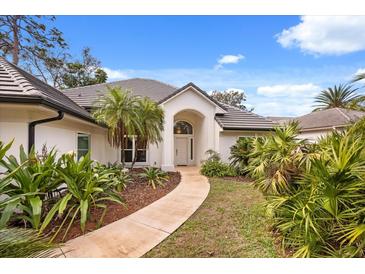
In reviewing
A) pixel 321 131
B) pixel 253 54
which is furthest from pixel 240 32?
pixel 321 131

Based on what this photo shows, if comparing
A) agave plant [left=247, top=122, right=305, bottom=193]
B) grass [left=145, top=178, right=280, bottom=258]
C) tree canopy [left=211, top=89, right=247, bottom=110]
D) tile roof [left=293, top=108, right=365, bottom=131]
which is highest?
tree canopy [left=211, top=89, right=247, bottom=110]

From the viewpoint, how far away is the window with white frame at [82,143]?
13001 mm

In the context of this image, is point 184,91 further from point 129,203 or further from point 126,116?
point 129,203

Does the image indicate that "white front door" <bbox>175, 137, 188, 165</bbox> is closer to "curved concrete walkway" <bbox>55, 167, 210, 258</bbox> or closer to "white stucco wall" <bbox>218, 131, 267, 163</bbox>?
"white stucco wall" <bbox>218, 131, 267, 163</bbox>

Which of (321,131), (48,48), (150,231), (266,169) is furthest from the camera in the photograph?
(48,48)

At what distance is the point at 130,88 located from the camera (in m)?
18.8

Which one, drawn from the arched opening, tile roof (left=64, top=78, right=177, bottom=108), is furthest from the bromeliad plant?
the arched opening

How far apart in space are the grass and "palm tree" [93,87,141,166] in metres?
5.52

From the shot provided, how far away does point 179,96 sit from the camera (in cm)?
1720

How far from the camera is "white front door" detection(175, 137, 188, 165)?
20969mm

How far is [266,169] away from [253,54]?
8.56 metres

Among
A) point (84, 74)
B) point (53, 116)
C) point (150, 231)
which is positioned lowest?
point (150, 231)

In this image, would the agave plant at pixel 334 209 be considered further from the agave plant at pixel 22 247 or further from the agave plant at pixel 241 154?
the agave plant at pixel 241 154
